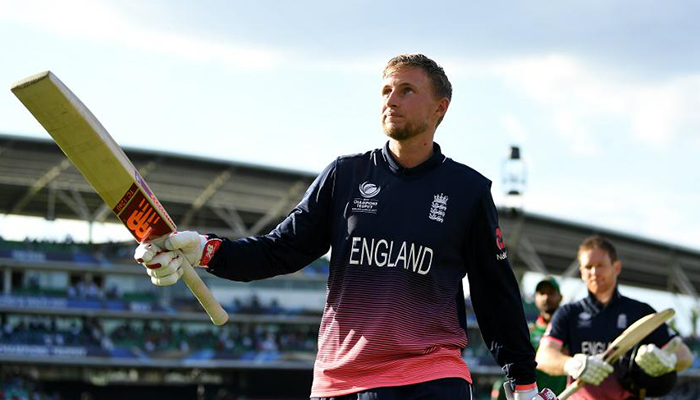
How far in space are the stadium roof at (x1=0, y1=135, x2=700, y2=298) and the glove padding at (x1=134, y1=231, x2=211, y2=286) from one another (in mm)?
44134

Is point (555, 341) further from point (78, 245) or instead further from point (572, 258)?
point (572, 258)

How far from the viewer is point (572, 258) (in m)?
62.3

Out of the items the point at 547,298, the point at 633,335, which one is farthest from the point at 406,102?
the point at 547,298

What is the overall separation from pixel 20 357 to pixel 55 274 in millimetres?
5223

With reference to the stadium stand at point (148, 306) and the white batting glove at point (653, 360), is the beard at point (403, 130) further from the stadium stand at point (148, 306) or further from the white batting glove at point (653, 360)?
the stadium stand at point (148, 306)

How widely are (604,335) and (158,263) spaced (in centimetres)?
464

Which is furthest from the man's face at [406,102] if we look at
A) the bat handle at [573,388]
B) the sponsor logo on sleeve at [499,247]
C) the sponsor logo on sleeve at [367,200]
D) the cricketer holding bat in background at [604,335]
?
the cricketer holding bat in background at [604,335]

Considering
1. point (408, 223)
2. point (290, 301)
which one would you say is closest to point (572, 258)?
point (290, 301)

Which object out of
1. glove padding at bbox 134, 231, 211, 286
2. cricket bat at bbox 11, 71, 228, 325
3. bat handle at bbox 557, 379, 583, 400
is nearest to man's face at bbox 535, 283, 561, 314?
bat handle at bbox 557, 379, 583, 400

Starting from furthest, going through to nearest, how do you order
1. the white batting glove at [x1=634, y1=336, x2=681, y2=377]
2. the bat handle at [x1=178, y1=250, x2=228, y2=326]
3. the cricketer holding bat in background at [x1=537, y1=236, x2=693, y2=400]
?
the cricketer holding bat in background at [x1=537, y1=236, x2=693, y2=400]
the white batting glove at [x1=634, y1=336, x2=681, y2=377]
the bat handle at [x1=178, y1=250, x2=228, y2=326]

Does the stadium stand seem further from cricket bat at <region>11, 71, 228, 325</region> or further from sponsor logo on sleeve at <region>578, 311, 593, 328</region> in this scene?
cricket bat at <region>11, 71, 228, 325</region>

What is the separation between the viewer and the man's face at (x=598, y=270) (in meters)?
8.27

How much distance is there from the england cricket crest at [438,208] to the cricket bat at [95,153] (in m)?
1.08

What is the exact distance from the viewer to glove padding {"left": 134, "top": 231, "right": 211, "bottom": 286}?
4.56 m
